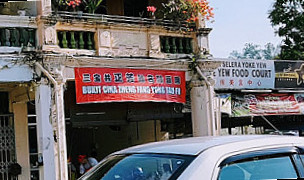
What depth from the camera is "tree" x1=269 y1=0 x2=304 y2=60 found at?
23938mm

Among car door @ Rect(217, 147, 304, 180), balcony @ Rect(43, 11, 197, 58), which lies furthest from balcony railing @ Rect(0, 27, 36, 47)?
car door @ Rect(217, 147, 304, 180)

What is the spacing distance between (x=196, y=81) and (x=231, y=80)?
2818 mm

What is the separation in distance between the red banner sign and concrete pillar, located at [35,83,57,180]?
0.67 meters

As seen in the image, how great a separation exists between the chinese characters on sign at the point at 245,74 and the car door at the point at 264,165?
9617mm

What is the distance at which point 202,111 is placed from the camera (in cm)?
1174

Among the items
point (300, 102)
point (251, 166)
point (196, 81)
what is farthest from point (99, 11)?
point (251, 166)

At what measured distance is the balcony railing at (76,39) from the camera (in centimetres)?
1012

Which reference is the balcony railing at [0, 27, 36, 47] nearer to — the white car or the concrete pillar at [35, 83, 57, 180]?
the concrete pillar at [35, 83, 57, 180]

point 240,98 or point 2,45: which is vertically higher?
point 2,45

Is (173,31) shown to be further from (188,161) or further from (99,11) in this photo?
(188,161)

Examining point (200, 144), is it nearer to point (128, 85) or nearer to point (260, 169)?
point (260, 169)

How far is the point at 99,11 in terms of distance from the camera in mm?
13266

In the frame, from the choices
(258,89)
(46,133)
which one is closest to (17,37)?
(46,133)

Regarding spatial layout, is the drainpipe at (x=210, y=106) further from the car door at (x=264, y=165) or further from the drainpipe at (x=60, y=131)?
the car door at (x=264, y=165)
